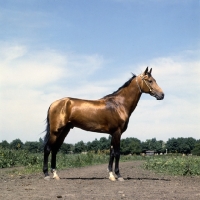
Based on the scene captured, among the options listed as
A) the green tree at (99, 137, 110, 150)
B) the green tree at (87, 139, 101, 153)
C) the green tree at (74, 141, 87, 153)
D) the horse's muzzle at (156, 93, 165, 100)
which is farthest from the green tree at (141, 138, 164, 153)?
the horse's muzzle at (156, 93, 165, 100)

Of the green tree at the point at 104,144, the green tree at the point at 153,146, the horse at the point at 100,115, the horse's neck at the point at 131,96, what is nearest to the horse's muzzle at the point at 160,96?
the horse at the point at 100,115

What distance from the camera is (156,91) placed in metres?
10.5

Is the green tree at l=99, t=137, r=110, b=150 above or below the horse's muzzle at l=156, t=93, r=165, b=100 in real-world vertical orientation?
above

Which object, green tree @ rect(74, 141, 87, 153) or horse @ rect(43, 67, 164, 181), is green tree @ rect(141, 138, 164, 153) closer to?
green tree @ rect(74, 141, 87, 153)

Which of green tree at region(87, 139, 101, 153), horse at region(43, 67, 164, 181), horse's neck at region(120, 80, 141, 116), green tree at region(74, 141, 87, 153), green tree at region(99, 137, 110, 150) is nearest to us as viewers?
horse at region(43, 67, 164, 181)

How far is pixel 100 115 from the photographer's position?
10.1 metres

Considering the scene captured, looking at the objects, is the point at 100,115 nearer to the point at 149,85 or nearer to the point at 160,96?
the point at 149,85

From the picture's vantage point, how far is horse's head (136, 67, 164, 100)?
1051 cm

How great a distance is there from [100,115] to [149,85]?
5.21 feet

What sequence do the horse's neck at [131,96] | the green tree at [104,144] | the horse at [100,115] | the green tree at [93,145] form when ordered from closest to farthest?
the horse at [100,115]
the horse's neck at [131,96]
the green tree at [104,144]
the green tree at [93,145]

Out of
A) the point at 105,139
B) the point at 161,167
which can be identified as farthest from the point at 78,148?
the point at 161,167

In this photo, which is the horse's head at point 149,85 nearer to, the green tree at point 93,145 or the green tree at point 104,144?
the green tree at point 104,144

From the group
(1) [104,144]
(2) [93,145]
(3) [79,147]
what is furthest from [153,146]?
(3) [79,147]

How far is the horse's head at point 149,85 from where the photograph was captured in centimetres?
1051
